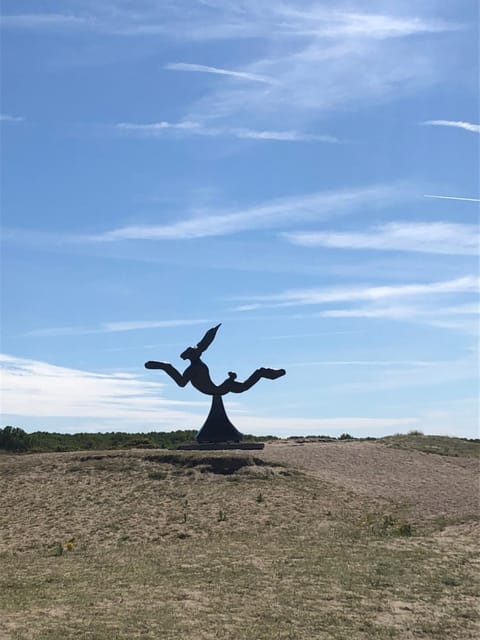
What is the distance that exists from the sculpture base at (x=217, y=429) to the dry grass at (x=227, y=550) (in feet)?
4.05

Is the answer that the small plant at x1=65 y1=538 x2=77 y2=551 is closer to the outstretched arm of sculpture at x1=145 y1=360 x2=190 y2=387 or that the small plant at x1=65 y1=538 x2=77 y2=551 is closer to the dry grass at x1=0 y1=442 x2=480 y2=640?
the dry grass at x1=0 y1=442 x2=480 y2=640

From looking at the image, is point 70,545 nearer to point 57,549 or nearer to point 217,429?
point 57,549

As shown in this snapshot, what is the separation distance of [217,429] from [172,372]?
2.26 metres

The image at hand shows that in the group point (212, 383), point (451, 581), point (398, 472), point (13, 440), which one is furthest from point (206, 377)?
point (451, 581)

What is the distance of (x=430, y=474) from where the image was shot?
22.1 meters

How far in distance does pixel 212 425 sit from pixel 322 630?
15.3m

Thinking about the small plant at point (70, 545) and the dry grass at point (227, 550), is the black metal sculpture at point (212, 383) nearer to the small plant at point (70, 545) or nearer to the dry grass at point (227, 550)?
the dry grass at point (227, 550)

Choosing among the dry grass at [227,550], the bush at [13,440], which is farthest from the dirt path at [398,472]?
the bush at [13,440]

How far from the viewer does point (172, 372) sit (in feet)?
76.8

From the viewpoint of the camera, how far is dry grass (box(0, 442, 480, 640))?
8.21 m

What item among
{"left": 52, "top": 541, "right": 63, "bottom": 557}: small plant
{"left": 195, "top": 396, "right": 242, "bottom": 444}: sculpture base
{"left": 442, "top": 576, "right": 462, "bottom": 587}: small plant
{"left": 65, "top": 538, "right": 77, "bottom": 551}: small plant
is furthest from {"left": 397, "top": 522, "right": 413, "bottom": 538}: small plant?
{"left": 195, "top": 396, "right": 242, "bottom": 444}: sculpture base

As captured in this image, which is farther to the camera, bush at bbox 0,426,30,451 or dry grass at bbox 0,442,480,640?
bush at bbox 0,426,30,451

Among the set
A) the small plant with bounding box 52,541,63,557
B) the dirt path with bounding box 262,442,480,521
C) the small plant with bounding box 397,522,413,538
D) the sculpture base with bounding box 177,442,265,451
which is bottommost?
the small plant with bounding box 52,541,63,557

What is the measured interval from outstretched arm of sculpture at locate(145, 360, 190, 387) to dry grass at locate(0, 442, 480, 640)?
3006 mm
